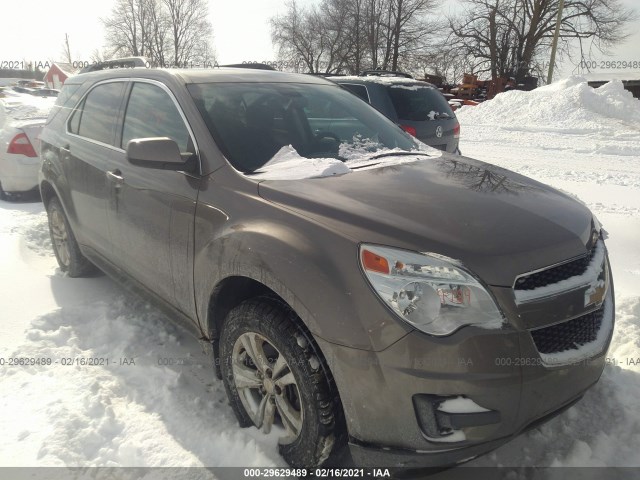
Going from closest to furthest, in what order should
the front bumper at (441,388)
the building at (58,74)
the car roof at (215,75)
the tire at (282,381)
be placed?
the front bumper at (441,388), the tire at (282,381), the car roof at (215,75), the building at (58,74)

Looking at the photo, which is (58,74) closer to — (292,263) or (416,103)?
(416,103)

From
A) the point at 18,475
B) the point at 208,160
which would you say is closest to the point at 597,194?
the point at 208,160

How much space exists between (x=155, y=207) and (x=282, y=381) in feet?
4.26

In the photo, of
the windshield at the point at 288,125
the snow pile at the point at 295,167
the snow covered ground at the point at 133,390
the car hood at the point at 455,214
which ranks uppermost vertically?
the windshield at the point at 288,125

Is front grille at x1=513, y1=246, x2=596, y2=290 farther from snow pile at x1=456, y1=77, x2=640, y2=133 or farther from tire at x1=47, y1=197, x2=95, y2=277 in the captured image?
snow pile at x1=456, y1=77, x2=640, y2=133

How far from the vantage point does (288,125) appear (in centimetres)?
294

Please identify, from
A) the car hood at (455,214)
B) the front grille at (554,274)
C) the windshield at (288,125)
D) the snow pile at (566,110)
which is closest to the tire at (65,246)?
the windshield at (288,125)

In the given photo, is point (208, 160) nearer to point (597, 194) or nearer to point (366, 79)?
point (366, 79)

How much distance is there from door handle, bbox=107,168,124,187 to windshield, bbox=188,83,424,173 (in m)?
0.77

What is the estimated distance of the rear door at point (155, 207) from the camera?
2605 millimetres

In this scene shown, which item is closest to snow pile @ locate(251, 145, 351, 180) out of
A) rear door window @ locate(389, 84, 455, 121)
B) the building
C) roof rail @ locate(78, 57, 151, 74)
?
roof rail @ locate(78, 57, 151, 74)

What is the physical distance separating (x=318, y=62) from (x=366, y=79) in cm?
3931

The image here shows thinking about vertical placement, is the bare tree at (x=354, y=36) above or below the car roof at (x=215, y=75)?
above

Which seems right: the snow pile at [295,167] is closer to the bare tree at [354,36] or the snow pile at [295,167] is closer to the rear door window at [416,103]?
the rear door window at [416,103]
